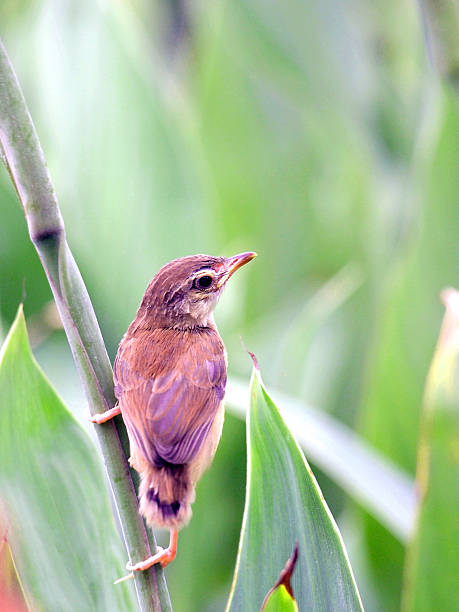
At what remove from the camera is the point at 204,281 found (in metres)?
0.69

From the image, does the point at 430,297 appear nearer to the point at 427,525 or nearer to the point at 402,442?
the point at 402,442

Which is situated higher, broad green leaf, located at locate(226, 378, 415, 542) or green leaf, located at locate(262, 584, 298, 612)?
green leaf, located at locate(262, 584, 298, 612)

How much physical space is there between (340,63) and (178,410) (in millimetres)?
2348

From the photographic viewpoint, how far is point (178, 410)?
0.55 meters

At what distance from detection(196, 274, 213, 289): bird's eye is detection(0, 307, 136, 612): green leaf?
161 mm

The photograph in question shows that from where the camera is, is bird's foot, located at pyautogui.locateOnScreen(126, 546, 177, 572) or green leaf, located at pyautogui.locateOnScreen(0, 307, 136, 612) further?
green leaf, located at pyautogui.locateOnScreen(0, 307, 136, 612)

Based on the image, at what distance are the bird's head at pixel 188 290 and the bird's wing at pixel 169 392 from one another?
0.03 metres

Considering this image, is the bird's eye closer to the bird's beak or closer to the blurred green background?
the bird's beak

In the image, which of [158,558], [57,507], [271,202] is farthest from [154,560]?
[271,202]

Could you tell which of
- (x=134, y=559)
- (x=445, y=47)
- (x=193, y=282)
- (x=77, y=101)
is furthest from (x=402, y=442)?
(x=77, y=101)

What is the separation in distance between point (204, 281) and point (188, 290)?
0.02m

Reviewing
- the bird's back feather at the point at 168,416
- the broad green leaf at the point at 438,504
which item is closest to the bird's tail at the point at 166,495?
the bird's back feather at the point at 168,416

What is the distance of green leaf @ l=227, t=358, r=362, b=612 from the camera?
715 millimetres

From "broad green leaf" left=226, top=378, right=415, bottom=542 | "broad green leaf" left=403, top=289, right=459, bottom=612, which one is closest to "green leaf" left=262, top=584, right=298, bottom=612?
"broad green leaf" left=403, top=289, right=459, bottom=612
